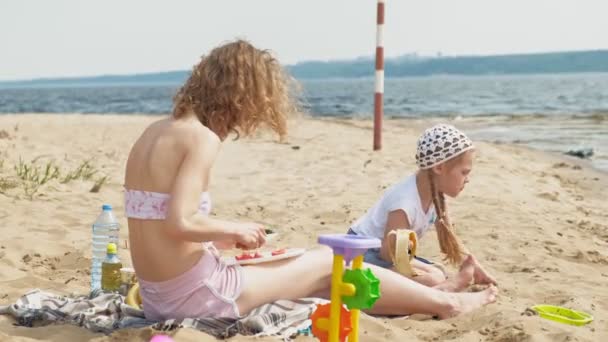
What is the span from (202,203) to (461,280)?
1543 mm

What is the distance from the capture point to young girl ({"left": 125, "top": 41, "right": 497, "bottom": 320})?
10.2 ft

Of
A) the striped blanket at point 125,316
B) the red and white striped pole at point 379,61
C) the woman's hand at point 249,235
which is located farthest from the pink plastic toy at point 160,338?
the red and white striped pole at point 379,61

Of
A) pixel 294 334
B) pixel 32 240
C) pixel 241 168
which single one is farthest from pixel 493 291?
pixel 241 168

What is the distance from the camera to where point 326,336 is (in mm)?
2916

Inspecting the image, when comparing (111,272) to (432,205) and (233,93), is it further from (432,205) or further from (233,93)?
(432,205)

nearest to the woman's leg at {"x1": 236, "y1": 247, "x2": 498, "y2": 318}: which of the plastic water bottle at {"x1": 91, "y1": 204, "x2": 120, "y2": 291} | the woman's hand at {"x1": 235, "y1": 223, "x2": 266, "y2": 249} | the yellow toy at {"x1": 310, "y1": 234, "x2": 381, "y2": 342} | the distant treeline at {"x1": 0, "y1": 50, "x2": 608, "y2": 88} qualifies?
the woman's hand at {"x1": 235, "y1": 223, "x2": 266, "y2": 249}

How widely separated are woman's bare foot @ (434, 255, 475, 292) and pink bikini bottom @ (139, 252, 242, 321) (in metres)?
1.26

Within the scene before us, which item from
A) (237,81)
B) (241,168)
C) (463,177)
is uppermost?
(237,81)

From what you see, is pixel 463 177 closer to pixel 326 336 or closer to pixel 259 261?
pixel 259 261

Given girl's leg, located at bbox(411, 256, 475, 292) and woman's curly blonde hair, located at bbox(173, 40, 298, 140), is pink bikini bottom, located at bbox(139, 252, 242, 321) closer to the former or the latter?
woman's curly blonde hair, located at bbox(173, 40, 298, 140)

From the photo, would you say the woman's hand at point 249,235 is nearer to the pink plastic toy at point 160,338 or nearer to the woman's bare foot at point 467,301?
the pink plastic toy at point 160,338

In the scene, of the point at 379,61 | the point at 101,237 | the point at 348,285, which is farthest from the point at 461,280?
the point at 379,61

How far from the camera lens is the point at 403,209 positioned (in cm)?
414

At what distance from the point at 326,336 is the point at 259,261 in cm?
63
